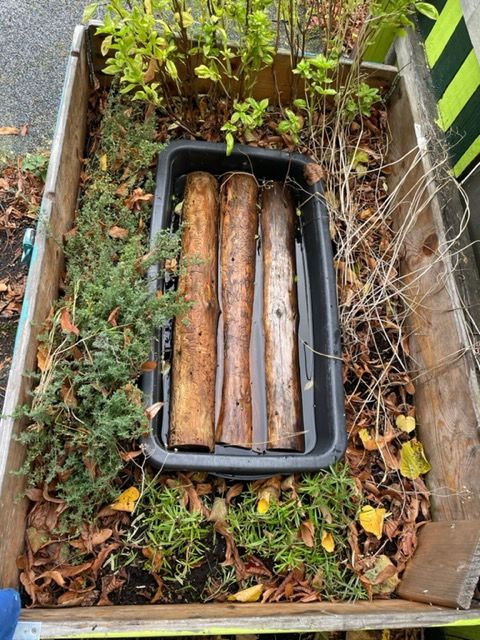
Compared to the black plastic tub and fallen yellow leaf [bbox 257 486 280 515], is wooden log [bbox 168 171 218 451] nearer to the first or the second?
the black plastic tub

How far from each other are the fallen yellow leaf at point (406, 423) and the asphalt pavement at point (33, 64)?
2458mm

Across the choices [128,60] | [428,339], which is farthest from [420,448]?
[128,60]

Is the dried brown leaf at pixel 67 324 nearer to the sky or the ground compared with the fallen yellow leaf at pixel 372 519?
nearer to the sky

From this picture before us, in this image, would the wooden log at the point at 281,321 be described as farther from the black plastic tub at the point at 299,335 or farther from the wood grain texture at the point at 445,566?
the wood grain texture at the point at 445,566

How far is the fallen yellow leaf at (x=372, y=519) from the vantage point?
8.15 ft

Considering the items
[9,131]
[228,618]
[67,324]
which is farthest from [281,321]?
[9,131]

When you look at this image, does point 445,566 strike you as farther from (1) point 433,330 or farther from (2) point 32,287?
(2) point 32,287

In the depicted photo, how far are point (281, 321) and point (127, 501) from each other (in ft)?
3.60

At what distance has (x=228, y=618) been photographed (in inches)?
77.0

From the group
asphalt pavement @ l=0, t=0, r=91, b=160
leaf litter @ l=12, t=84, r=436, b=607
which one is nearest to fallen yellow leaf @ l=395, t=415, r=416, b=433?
leaf litter @ l=12, t=84, r=436, b=607

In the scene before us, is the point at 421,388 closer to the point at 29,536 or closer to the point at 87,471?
the point at 87,471

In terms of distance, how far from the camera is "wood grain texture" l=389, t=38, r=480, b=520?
2436mm

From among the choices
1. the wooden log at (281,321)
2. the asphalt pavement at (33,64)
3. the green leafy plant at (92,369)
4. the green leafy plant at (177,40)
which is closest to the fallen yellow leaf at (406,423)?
the wooden log at (281,321)

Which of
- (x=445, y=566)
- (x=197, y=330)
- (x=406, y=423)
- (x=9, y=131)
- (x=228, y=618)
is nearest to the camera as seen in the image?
(x=228, y=618)
